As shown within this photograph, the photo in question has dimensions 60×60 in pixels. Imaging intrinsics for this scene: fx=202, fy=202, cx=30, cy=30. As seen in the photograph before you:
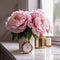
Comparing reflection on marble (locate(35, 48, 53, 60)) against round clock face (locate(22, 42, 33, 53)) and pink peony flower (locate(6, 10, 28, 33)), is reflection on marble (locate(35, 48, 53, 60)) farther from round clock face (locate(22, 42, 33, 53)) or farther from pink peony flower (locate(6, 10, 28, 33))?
pink peony flower (locate(6, 10, 28, 33))

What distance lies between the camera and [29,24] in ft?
4.86

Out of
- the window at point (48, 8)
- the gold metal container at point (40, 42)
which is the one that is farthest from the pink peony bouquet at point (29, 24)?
the window at point (48, 8)

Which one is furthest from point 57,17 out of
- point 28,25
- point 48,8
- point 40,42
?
point 28,25

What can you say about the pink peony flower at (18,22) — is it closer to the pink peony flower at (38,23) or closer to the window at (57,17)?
the pink peony flower at (38,23)

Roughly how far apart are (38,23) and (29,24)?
7cm

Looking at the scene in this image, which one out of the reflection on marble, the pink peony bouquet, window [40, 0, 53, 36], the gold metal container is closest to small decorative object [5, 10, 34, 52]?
the pink peony bouquet

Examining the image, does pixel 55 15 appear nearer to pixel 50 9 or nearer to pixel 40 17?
pixel 50 9

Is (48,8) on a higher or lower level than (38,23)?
higher

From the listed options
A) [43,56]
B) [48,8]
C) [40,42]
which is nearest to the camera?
[43,56]

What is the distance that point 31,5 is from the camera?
2.16 m

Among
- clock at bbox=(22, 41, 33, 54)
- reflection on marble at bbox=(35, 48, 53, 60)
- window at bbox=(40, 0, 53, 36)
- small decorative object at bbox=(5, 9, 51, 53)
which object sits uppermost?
window at bbox=(40, 0, 53, 36)

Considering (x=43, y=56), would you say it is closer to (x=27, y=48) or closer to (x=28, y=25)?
(x=27, y=48)

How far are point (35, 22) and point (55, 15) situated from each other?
0.78m

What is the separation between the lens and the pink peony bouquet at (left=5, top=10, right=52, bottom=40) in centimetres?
146
